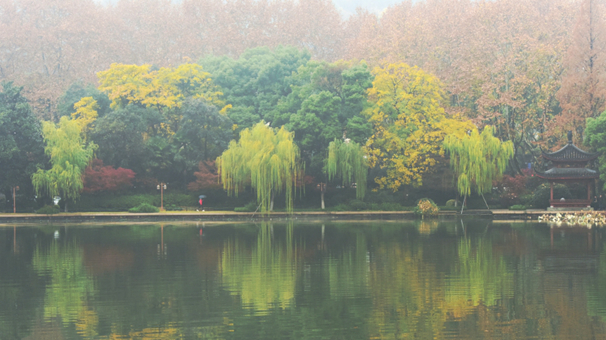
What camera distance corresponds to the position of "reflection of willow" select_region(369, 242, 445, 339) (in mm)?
10062

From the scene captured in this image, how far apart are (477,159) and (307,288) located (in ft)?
89.7

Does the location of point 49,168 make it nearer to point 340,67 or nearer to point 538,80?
point 340,67

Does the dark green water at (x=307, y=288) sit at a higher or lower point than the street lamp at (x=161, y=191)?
lower

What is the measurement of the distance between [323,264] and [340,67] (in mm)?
28931

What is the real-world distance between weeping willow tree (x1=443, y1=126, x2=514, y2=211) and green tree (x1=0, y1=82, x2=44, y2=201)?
Answer: 960 inches

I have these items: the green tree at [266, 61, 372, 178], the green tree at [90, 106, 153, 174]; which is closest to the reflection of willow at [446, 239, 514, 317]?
the green tree at [266, 61, 372, 178]

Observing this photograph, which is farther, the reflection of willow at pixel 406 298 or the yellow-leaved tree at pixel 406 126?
the yellow-leaved tree at pixel 406 126

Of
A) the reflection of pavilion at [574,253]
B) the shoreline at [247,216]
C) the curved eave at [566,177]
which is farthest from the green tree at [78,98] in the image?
the reflection of pavilion at [574,253]

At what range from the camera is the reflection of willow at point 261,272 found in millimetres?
12664

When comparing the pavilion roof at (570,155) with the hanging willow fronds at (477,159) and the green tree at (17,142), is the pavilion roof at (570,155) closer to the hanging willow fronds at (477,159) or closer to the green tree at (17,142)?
the hanging willow fronds at (477,159)

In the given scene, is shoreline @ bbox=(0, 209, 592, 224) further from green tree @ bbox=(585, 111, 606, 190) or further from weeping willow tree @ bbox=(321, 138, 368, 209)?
green tree @ bbox=(585, 111, 606, 190)

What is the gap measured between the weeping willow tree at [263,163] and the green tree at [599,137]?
672 inches

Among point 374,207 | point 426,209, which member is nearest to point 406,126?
point 374,207

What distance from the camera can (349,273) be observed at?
1565 centimetres
